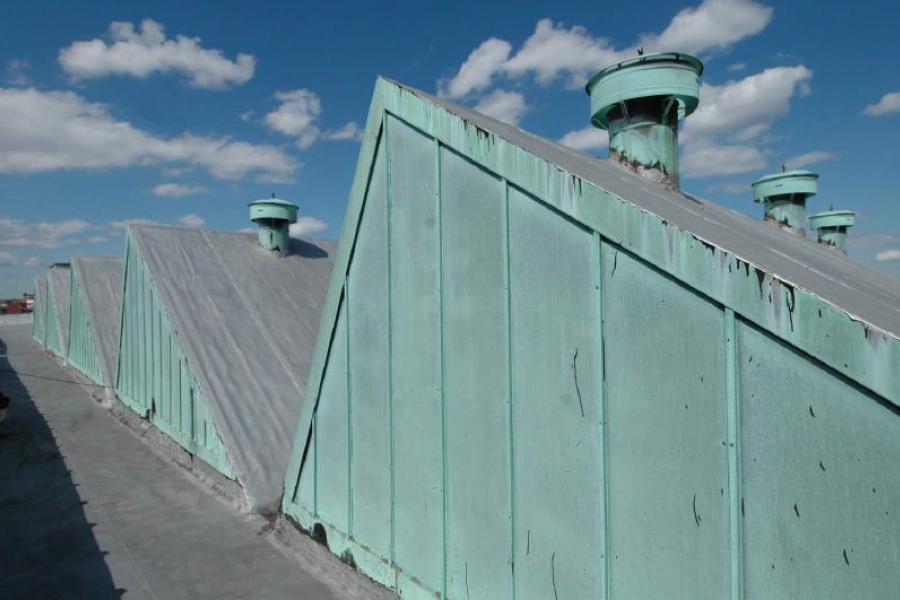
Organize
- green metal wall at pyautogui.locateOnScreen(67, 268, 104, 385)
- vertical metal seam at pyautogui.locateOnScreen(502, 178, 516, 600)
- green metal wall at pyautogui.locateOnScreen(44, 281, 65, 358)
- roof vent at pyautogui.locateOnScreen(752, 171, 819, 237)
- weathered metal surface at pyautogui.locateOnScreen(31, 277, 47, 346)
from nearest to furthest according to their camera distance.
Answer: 1. vertical metal seam at pyautogui.locateOnScreen(502, 178, 516, 600)
2. roof vent at pyautogui.locateOnScreen(752, 171, 819, 237)
3. green metal wall at pyautogui.locateOnScreen(67, 268, 104, 385)
4. green metal wall at pyautogui.locateOnScreen(44, 281, 65, 358)
5. weathered metal surface at pyautogui.locateOnScreen(31, 277, 47, 346)

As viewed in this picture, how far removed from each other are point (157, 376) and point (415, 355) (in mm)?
10582

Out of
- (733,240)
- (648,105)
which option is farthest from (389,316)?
(648,105)

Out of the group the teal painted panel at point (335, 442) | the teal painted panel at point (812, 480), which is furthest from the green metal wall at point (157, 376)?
the teal painted panel at point (812, 480)

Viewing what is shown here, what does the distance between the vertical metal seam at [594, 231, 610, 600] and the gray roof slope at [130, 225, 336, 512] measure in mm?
6984

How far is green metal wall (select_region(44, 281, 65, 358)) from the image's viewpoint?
32.0 meters

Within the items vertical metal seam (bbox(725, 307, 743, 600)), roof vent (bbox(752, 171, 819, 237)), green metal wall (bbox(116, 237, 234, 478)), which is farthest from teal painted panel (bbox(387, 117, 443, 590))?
roof vent (bbox(752, 171, 819, 237))

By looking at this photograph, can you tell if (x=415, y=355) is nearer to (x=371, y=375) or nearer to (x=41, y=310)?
(x=371, y=375)

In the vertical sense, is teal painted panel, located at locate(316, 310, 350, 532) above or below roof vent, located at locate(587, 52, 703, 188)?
below

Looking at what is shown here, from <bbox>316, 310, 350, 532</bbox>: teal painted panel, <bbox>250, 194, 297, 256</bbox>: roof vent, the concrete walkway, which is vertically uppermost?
<bbox>250, 194, 297, 256</bbox>: roof vent

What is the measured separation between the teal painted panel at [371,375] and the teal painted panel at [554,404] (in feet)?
6.55

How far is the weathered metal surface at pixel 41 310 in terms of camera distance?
37.3m

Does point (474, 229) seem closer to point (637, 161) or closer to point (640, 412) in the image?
point (640, 412)

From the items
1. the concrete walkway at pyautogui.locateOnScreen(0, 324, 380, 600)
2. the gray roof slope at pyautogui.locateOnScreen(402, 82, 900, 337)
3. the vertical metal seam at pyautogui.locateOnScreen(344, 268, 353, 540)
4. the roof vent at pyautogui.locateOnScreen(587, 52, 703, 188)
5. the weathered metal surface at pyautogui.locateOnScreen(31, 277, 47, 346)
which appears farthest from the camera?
the weathered metal surface at pyautogui.locateOnScreen(31, 277, 47, 346)

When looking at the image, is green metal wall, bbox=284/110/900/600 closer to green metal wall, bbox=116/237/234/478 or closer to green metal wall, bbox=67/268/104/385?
green metal wall, bbox=116/237/234/478
